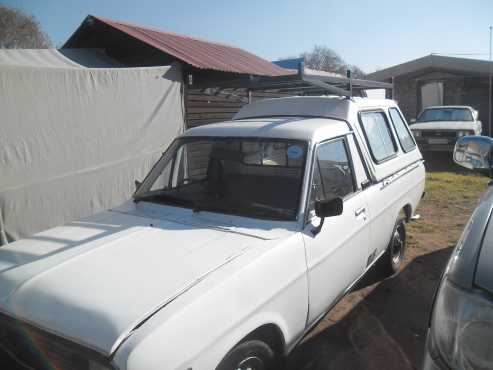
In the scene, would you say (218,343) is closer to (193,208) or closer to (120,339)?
(120,339)

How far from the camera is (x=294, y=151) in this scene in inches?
115

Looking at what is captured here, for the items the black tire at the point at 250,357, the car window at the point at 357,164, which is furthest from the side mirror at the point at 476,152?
the black tire at the point at 250,357

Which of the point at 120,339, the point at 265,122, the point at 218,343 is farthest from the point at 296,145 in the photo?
the point at 120,339

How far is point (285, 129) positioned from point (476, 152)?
1.45 meters

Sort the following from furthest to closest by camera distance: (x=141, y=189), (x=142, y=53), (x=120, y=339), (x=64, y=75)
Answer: (x=142, y=53) → (x=64, y=75) → (x=141, y=189) → (x=120, y=339)

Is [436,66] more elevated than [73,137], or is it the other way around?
[436,66]

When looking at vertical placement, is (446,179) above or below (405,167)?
below

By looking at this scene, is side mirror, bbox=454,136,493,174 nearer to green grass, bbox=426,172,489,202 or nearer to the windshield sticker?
the windshield sticker

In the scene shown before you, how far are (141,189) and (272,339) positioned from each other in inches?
68.3

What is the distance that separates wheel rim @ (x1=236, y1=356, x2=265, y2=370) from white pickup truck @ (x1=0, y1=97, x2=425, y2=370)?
0.04 feet

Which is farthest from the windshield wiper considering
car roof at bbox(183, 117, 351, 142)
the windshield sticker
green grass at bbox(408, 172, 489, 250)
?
green grass at bbox(408, 172, 489, 250)

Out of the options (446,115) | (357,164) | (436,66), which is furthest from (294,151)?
(436,66)

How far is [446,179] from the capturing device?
9.05m

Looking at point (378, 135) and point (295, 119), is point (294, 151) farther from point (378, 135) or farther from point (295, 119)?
point (378, 135)
